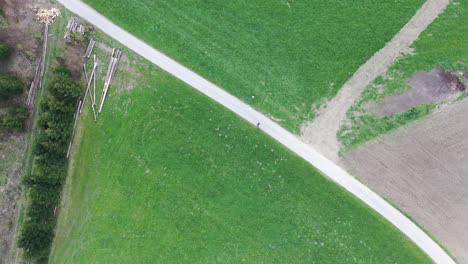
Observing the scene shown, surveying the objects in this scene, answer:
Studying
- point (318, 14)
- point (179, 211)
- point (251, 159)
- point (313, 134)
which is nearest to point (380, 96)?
point (313, 134)

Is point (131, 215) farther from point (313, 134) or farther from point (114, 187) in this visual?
point (313, 134)

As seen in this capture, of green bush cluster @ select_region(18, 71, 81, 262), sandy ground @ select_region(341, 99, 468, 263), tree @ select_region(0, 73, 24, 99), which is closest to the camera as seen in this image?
sandy ground @ select_region(341, 99, 468, 263)

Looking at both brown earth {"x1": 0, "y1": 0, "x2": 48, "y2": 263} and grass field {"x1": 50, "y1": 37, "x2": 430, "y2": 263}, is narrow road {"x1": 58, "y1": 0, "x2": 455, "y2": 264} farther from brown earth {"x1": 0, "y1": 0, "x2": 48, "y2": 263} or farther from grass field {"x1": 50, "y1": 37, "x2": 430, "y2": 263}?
brown earth {"x1": 0, "y1": 0, "x2": 48, "y2": 263}

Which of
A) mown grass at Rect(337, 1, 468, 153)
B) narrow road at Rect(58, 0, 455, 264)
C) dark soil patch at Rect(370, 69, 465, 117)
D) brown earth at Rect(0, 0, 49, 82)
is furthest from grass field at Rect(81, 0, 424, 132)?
brown earth at Rect(0, 0, 49, 82)

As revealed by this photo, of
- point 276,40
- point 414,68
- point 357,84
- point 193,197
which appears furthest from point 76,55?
point 414,68

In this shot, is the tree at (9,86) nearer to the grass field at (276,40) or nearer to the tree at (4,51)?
the tree at (4,51)

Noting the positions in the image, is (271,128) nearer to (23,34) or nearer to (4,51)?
(23,34)

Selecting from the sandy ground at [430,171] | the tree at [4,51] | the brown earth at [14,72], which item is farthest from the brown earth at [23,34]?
the sandy ground at [430,171]
